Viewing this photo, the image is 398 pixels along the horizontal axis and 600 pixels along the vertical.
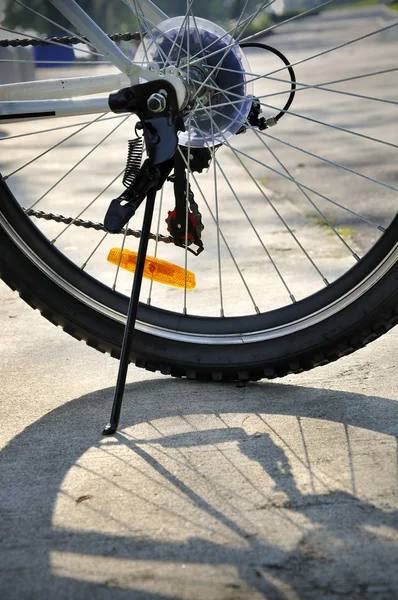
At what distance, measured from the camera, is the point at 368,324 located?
219cm

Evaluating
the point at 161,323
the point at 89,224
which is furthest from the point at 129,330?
the point at 89,224

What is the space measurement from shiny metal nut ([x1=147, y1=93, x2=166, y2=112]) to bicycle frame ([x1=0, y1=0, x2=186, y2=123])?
8 centimetres

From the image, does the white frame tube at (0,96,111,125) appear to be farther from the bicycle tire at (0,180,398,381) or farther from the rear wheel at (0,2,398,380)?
the bicycle tire at (0,180,398,381)

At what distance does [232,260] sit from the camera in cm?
338

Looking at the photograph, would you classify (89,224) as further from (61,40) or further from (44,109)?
(61,40)

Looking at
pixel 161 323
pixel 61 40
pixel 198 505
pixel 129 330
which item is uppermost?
pixel 61 40

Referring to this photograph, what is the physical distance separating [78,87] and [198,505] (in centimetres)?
113

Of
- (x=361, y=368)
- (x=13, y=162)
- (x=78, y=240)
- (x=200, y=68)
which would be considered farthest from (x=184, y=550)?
(x=13, y=162)

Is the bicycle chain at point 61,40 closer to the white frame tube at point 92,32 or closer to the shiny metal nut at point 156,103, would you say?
the white frame tube at point 92,32

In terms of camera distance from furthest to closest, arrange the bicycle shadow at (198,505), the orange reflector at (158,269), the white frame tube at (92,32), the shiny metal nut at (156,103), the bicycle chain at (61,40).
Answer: the bicycle chain at (61,40) < the orange reflector at (158,269) < the white frame tube at (92,32) < the shiny metal nut at (156,103) < the bicycle shadow at (198,505)

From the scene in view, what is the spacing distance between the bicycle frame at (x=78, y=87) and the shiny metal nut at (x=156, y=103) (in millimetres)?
79

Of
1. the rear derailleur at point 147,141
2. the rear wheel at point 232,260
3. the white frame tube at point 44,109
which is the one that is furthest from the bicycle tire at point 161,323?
the rear derailleur at point 147,141

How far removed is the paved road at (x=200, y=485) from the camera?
1.61 metres

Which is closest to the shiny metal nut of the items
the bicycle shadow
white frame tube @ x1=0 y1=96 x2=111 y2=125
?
white frame tube @ x1=0 y1=96 x2=111 y2=125
